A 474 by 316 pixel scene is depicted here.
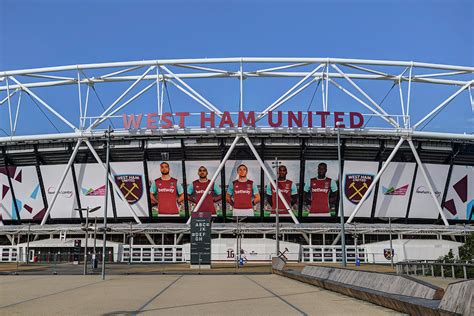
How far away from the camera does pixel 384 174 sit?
5825 centimetres

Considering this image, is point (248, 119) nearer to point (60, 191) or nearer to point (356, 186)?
point (356, 186)

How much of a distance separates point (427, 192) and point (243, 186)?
24.0m

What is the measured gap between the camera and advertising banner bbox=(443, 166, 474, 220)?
5906 cm

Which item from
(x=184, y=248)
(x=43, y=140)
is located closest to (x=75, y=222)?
(x=43, y=140)

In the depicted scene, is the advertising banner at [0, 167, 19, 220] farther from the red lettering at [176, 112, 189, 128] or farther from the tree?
the tree

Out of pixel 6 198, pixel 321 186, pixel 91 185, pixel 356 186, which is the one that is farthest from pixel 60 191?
pixel 356 186

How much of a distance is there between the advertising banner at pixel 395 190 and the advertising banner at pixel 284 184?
36.1ft

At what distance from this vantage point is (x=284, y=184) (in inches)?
2295

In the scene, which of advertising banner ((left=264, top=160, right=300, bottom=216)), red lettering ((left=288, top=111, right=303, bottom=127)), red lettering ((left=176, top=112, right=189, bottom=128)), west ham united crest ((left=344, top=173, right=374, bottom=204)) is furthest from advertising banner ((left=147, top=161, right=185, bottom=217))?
west ham united crest ((left=344, top=173, right=374, bottom=204))

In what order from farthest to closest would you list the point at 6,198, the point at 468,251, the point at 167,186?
the point at 6,198
the point at 167,186
the point at 468,251

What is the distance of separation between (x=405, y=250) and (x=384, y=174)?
986 centimetres

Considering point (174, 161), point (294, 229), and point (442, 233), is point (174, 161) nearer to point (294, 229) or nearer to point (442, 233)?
point (294, 229)

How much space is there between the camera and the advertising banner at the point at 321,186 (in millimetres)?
57750

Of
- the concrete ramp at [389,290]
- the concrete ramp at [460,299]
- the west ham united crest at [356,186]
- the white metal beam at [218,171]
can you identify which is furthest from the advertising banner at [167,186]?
the concrete ramp at [460,299]
